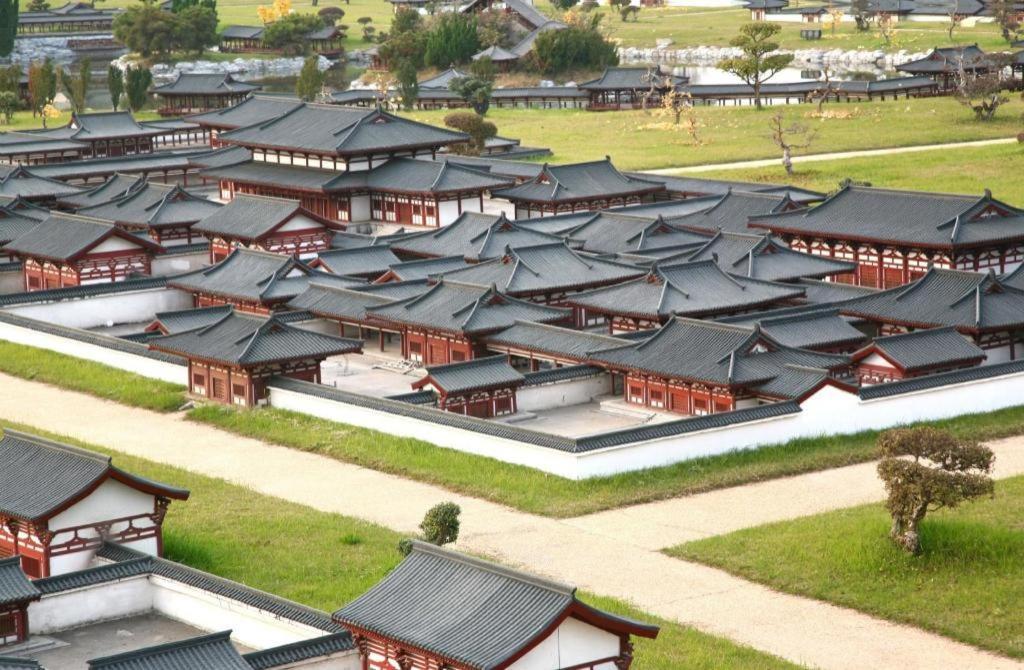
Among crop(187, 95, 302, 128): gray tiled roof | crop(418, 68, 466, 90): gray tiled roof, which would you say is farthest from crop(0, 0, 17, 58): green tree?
crop(187, 95, 302, 128): gray tiled roof

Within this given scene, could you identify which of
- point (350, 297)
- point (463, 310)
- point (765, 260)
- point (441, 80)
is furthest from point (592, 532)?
point (441, 80)

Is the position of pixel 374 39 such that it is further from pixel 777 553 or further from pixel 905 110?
pixel 777 553

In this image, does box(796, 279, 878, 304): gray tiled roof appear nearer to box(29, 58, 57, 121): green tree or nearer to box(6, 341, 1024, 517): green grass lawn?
box(6, 341, 1024, 517): green grass lawn

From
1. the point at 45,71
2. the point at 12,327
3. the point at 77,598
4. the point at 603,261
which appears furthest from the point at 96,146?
the point at 77,598

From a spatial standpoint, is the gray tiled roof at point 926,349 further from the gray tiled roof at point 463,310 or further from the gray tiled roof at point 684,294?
the gray tiled roof at point 463,310

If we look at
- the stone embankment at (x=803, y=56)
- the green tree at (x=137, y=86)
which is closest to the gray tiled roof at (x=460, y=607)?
the green tree at (x=137, y=86)
